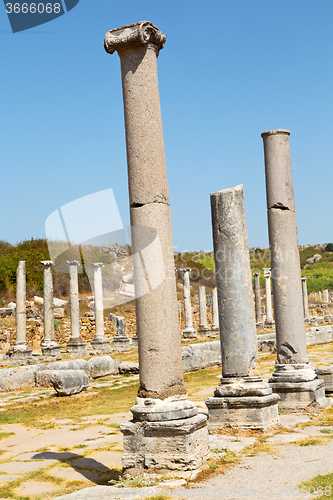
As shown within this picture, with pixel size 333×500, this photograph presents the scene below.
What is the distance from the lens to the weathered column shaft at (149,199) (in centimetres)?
518

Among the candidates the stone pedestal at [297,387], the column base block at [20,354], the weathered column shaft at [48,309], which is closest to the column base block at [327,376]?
the stone pedestal at [297,387]

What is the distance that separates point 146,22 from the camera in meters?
5.41

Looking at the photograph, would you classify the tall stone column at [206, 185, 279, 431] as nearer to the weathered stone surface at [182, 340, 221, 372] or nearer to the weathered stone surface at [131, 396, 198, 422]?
the weathered stone surface at [131, 396, 198, 422]

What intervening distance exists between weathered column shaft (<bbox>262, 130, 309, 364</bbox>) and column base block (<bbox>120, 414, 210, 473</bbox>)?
153 inches

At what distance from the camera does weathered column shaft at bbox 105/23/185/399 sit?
17.0 feet

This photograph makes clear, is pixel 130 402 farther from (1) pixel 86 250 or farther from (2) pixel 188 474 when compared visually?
(1) pixel 86 250

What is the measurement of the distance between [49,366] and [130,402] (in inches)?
187

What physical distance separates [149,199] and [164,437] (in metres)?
2.35

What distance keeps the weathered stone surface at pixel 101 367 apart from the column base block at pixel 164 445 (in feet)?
33.6

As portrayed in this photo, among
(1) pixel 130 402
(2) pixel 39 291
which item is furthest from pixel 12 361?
(2) pixel 39 291

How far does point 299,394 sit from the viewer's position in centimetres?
813

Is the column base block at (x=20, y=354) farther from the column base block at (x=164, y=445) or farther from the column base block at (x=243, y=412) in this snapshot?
the column base block at (x=164, y=445)

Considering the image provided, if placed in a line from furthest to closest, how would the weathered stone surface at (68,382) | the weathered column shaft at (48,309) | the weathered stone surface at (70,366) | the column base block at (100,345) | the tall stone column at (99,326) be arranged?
the tall stone column at (99,326) < the column base block at (100,345) < the weathered column shaft at (48,309) < the weathered stone surface at (70,366) < the weathered stone surface at (68,382)

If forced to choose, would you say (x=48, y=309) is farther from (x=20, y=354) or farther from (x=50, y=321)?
(x=20, y=354)
